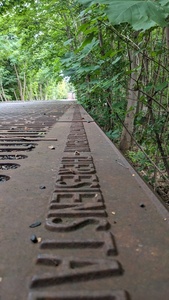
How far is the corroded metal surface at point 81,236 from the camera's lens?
615mm

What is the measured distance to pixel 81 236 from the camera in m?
0.83

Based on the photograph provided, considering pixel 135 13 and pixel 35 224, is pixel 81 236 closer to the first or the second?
pixel 35 224

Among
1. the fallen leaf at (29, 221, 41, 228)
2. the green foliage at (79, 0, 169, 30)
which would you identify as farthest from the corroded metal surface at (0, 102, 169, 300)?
the green foliage at (79, 0, 169, 30)

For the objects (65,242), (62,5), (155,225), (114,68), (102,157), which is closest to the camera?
(65,242)

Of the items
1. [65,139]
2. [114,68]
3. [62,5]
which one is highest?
[62,5]

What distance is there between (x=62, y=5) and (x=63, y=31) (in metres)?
5.03

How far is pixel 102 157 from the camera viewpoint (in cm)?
185

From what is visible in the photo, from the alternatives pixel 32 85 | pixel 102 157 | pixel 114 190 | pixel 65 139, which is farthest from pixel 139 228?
pixel 32 85

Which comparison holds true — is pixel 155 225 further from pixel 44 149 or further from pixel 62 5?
pixel 62 5

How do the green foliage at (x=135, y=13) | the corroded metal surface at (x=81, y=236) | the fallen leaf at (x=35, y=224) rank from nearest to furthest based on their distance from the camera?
1. the corroded metal surface at (x=81, y=236)
2. the fallen leaf at (x=35, y=224)
3. the green foliage at (x=135, y=13)

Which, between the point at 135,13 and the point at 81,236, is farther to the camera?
the point at 135,13

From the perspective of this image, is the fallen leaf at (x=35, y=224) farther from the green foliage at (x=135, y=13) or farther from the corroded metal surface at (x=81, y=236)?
the green foliage at (x=135, y=13)

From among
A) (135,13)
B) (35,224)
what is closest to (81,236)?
(35,224)

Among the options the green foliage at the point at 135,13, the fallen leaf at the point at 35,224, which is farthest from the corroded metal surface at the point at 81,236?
the green foliage at the point at 135,13
